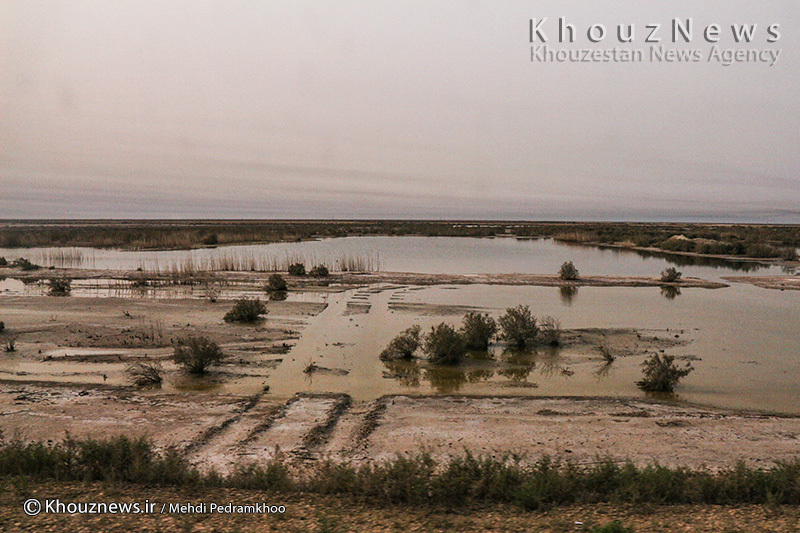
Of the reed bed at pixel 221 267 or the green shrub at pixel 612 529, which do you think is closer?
the green shrub at pixel 612 529

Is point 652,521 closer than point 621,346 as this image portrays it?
Yes

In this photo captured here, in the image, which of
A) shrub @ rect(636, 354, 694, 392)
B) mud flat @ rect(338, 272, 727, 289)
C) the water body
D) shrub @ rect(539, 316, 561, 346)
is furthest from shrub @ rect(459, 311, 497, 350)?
the water body

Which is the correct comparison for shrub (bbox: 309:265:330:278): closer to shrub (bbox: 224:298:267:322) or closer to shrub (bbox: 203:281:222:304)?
shrub (bbox: 203:281:222:304)

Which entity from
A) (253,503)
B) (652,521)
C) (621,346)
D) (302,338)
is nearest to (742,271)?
(621,346)

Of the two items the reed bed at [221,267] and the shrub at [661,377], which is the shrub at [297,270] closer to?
the reed bed at [221,267]

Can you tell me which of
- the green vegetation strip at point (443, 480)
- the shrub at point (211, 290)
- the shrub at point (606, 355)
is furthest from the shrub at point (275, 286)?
the green vegetation strip at point (443, 480)

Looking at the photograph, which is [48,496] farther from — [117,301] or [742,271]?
[742,271]
